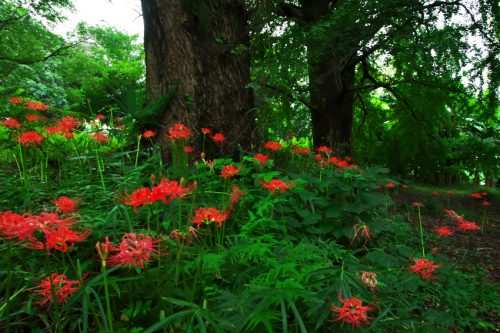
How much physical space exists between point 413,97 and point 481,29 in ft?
5.73

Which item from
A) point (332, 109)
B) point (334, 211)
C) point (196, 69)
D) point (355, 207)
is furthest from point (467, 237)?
point (196, 69)

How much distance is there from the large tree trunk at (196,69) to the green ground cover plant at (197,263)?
1.17ft

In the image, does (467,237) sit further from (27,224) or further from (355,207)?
(27,224)

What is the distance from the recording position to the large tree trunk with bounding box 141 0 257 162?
8.92ft

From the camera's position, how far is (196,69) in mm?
2758

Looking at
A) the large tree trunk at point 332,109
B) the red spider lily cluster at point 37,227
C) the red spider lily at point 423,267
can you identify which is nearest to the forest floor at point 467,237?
the red spider lily at point 423,267

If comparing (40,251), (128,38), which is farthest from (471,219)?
(128,38)

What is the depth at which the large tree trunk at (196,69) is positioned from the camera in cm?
272

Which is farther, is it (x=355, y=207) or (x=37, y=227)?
(x=355, y=207)

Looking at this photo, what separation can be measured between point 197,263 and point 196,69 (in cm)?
221

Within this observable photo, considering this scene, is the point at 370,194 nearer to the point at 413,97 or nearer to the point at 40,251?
the point at 40,251

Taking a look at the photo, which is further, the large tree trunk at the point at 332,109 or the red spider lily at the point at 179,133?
the large tree trunk at the point at 332,109

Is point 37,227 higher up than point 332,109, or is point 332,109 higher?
point 332,109

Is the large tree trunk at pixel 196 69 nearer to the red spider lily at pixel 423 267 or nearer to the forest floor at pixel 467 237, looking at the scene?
the red spider lily at pixel 423 267
